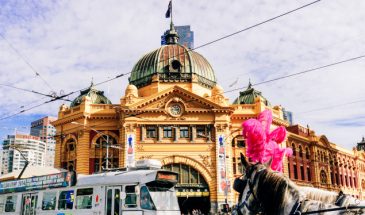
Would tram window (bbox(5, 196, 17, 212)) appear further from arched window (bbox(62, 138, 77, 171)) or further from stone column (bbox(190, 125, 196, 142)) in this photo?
stone column (bbox(190, 125, 196, 142))

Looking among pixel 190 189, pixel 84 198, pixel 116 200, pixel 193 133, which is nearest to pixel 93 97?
pixel 193 133

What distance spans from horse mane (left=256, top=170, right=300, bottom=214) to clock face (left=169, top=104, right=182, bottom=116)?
113 ft

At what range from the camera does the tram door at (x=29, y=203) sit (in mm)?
21438

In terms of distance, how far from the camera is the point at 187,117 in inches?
1594

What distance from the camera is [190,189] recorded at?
38.8 meters

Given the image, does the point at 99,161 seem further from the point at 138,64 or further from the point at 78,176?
the point at 78,176

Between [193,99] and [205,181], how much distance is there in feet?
27.8

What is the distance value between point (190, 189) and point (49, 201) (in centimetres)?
2006

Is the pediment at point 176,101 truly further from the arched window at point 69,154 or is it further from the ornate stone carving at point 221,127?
the arched window at point 69,154

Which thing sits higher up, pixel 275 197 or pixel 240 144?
pixel 240 144

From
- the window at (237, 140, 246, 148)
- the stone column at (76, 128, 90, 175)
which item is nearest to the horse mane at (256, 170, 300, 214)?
the stone column at (76, 128, 90, 175)

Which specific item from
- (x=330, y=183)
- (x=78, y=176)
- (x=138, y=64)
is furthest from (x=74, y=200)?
(x=330, y=183)

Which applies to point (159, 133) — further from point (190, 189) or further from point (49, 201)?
point (49, 201)

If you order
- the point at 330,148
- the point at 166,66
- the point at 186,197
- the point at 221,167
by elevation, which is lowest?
the point at 186,197
